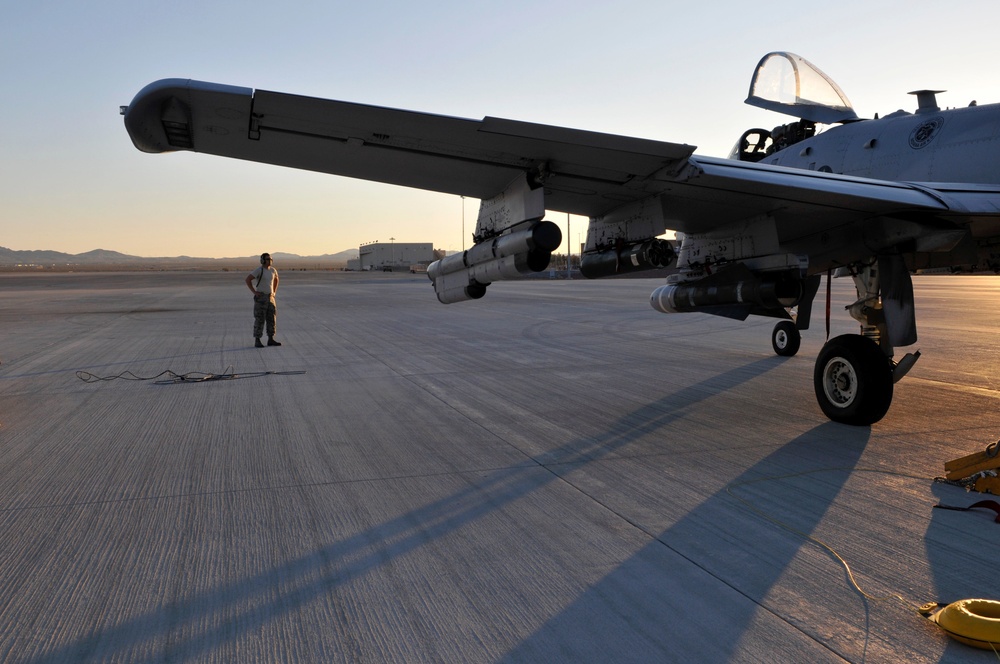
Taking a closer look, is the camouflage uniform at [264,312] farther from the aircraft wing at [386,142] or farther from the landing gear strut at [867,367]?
the landing gear strut at [867,367]

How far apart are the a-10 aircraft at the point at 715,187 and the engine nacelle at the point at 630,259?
20mm

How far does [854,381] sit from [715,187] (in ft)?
7.96

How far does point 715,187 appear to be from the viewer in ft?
21.5

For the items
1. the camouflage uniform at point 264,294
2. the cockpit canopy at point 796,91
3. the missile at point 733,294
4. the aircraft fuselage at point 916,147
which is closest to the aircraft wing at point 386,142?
the missile at point 733,294

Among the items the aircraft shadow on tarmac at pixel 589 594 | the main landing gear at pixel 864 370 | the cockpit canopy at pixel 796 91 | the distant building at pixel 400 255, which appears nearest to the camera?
the aircraft shadow on tarmac at pixel 589 594

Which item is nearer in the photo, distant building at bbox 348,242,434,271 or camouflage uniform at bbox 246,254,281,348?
camouflage uniform at bbox 246,254,281,348

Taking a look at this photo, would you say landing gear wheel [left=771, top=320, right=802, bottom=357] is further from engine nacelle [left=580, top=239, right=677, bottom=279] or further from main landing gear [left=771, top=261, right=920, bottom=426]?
engine nacelle [left=580, top=239, right=677, bottom=279]

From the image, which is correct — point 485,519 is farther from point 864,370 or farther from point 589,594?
point 864,370

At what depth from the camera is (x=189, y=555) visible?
13.7 ft

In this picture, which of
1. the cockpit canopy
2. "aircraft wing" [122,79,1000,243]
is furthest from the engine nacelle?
the cockpit canopy

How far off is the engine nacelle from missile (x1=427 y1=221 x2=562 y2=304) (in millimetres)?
858

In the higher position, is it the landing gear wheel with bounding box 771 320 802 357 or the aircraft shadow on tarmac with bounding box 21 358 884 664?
the landing gear wheel with bounding box 771 320 802 357

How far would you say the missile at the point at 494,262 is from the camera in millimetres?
6702

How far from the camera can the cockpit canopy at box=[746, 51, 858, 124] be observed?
30.6 ft
